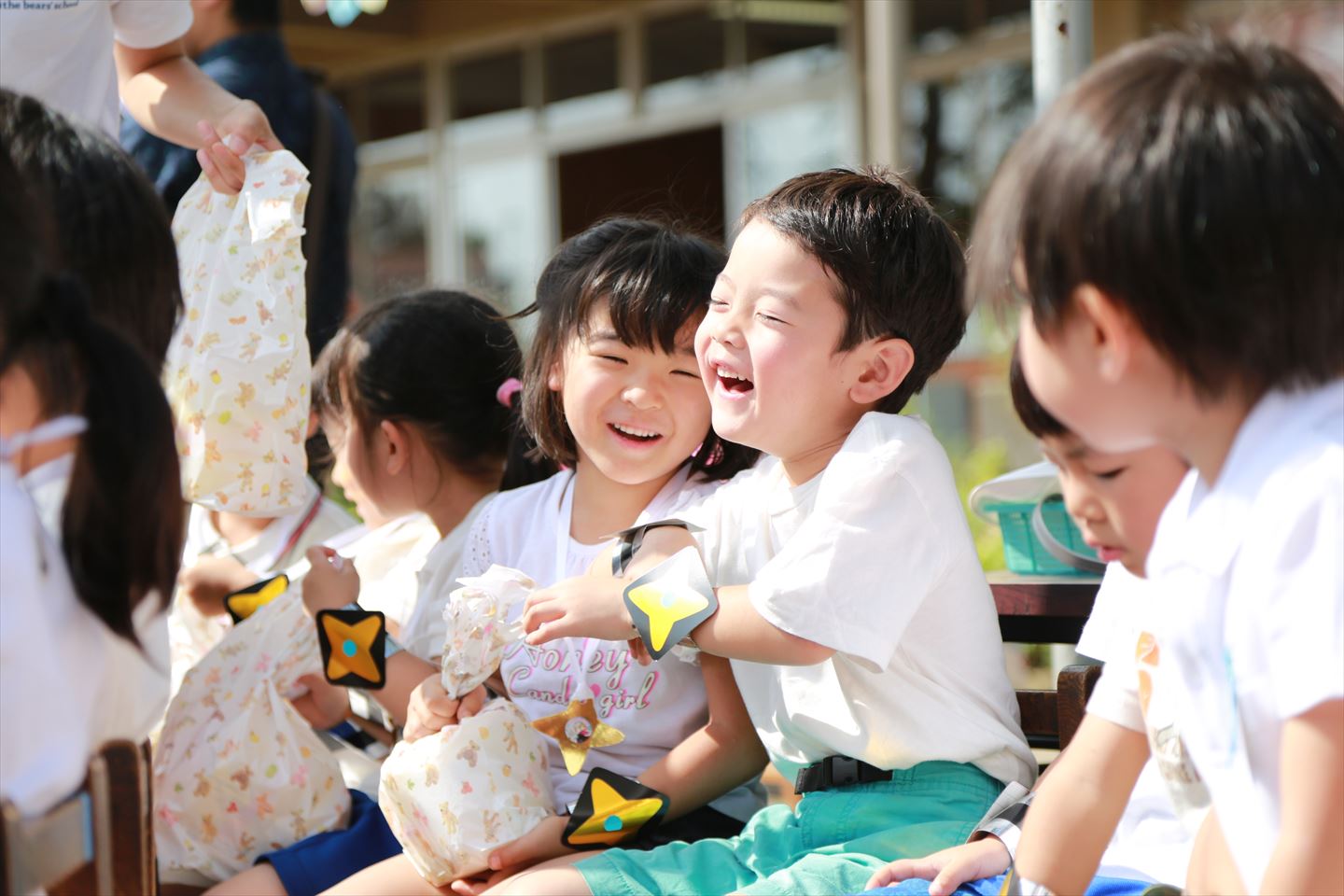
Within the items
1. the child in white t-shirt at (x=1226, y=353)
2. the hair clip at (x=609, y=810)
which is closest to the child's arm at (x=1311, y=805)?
the child in white t-shirt at (x=1226, y=353)

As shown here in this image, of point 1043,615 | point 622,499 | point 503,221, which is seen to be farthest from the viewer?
point 503,221

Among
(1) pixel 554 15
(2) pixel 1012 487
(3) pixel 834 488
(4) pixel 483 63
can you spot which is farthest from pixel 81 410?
(4) pixel 483 63

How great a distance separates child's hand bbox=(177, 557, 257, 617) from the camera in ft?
9.24

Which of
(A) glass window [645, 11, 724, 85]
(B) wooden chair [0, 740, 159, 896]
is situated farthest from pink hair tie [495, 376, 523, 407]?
(A) glass window [645, 11, 724, 85]

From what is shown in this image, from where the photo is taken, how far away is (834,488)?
1846mm

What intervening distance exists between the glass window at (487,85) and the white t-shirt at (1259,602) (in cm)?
885

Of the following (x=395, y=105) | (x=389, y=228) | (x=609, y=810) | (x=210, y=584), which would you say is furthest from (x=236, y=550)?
(x=389, y=228)

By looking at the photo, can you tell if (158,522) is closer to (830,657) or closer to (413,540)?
(830,657)

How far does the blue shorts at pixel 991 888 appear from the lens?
1628 mm

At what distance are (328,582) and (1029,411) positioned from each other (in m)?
1.38

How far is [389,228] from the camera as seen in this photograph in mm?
11000

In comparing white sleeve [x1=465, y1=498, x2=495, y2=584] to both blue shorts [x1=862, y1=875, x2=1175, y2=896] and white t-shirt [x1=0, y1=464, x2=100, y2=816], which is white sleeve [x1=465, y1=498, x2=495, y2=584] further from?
white t-shirt [x1=0, y1=464, x2=100, y2=816]

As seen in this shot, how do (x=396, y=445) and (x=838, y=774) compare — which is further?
(x=396, y=445)

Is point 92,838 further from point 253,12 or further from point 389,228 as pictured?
point 389,228
